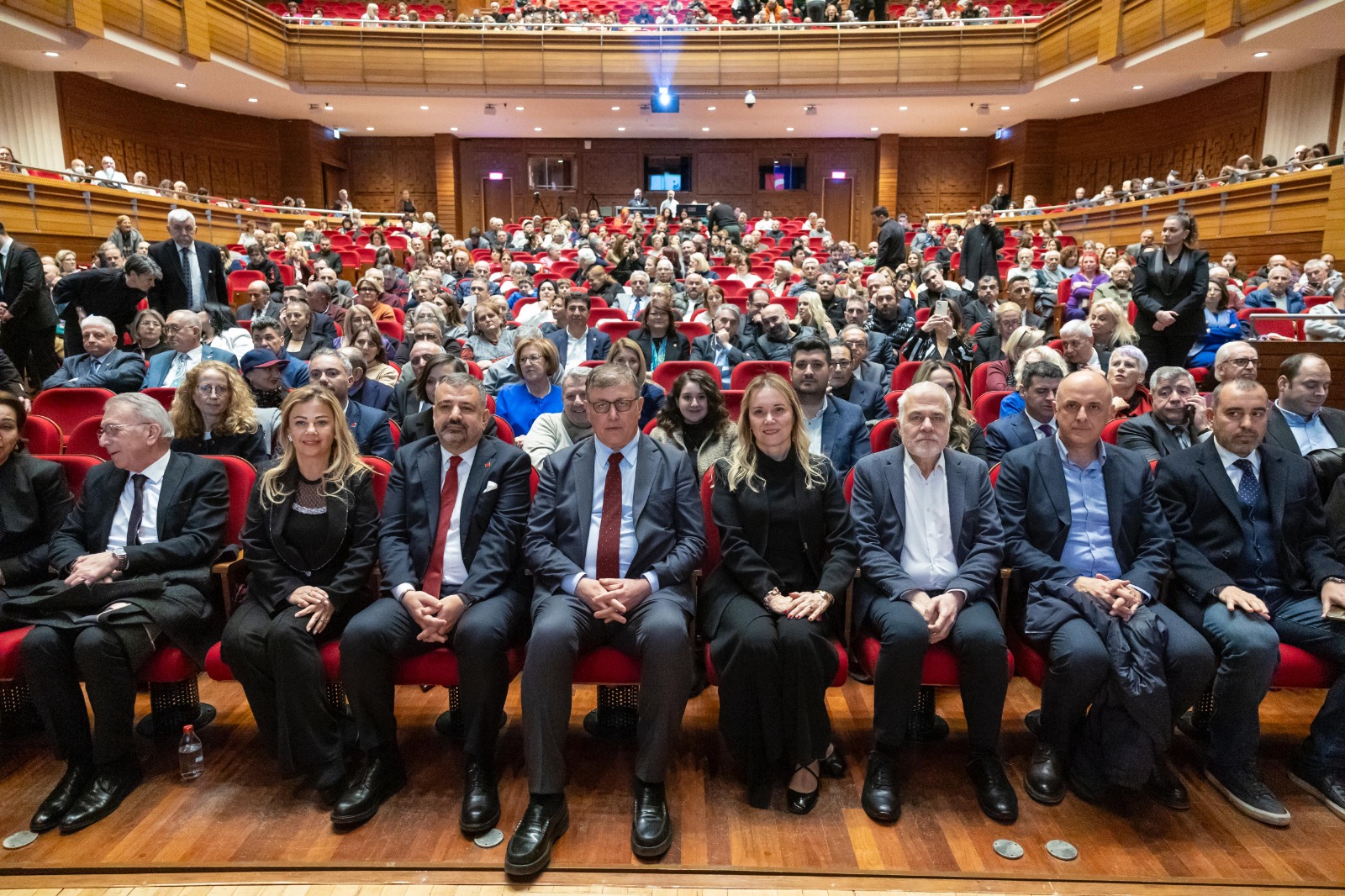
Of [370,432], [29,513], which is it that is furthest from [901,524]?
[29,513]

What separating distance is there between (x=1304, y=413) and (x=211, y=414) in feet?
11.5

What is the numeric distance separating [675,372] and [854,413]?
105cm

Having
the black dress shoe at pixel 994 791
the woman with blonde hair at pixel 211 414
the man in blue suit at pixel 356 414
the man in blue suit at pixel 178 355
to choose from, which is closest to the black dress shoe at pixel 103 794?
the woman with blonde hair at pixel 211 414

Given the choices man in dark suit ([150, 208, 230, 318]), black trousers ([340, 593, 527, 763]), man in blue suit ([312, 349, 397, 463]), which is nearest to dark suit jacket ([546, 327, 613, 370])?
man in blue suit ([312, 349, 397, 463])

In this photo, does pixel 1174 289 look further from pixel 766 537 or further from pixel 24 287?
pixel 24 287

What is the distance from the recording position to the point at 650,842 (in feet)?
5.78

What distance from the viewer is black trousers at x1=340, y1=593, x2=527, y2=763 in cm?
188

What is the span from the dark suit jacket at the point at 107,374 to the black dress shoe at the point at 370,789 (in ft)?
7.77

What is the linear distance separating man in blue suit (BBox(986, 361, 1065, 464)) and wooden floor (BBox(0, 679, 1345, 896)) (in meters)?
0.96

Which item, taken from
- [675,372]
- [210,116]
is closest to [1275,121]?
[675,372]

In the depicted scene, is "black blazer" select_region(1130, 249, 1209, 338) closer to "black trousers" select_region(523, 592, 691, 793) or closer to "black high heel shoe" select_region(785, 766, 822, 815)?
"black high heel shoe" select_region(785, 766, 822, 815)

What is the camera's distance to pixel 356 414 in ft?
9.39

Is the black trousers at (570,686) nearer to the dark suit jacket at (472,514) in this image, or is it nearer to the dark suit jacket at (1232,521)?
the dark suit jacket at (472,514)

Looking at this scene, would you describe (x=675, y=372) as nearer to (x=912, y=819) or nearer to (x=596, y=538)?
(x=596, y=538)
